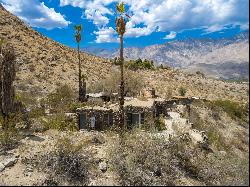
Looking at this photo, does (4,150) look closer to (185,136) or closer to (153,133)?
(153,133)

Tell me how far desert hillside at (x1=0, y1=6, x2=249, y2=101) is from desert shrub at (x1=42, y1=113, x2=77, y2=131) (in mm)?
22926

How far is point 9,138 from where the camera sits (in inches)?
986

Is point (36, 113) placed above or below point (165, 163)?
above

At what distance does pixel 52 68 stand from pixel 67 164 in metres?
45.7

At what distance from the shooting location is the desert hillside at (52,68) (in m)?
59.8

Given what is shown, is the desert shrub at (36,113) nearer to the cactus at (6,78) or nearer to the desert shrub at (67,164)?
the cactus at (6,78)

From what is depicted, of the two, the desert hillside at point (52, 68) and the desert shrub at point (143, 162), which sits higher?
the desert hillside at point (52, 68)

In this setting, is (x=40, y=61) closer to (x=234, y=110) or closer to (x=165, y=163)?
(x=234, y=110)

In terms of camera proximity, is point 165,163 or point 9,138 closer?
point 165,163

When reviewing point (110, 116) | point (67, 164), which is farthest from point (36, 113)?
point (67, 164)

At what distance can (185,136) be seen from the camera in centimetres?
2553

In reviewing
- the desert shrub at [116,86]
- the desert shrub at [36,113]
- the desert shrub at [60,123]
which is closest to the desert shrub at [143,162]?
the desert shrub at [60,123]

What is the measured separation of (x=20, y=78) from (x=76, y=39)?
1544cm

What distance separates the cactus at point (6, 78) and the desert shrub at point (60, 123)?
3235 mm
